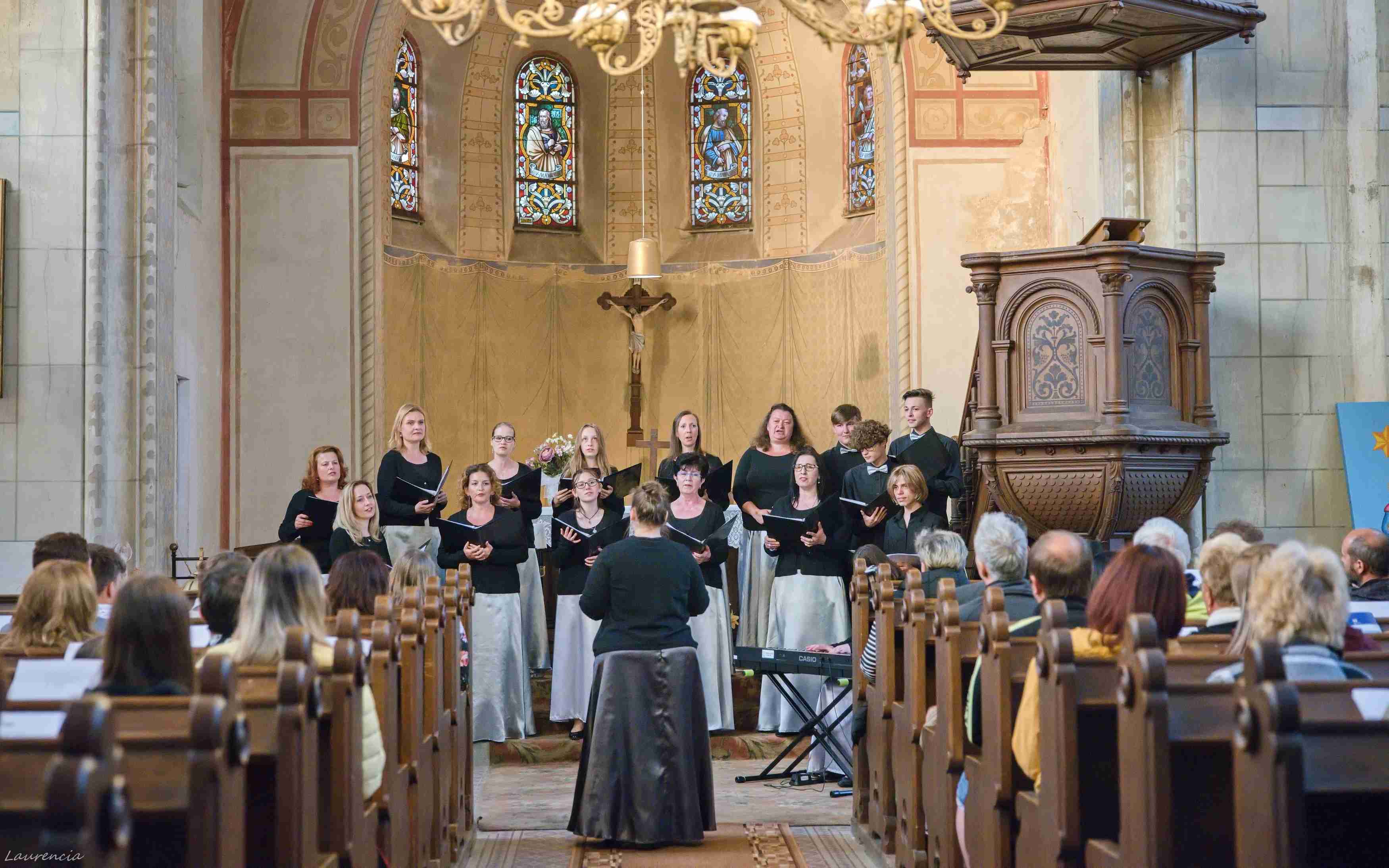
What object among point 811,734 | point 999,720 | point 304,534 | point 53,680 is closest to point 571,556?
point 304,534

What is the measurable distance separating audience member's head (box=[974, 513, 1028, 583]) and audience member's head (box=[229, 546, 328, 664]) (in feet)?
6.82

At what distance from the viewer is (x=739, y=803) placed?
Answer: 6848 mm

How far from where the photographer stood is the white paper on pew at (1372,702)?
2793mm

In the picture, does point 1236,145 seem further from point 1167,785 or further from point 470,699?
point 1167,785

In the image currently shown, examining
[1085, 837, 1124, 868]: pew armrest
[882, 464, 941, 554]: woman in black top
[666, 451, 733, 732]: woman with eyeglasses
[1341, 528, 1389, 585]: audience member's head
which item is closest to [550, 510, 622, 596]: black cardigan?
[666, 451, 733, 732]: woman with eyeglasses

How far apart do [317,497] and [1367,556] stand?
15.5 feet

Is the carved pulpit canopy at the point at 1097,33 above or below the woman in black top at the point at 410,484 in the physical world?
above

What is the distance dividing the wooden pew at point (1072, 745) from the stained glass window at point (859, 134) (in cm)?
943

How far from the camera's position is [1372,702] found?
9.20 feet

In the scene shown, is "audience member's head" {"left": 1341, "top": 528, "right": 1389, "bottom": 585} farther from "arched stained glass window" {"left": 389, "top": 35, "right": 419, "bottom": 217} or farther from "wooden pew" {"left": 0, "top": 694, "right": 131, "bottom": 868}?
"arched stained glass window" {"left": 389, "top": 35, "right": 419, "bottom": 217}

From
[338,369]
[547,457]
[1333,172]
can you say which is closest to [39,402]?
[547,457]

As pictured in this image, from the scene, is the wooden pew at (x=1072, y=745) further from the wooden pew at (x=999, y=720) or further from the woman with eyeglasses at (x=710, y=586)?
the woman with eyeglasses at (x=710, y=586)

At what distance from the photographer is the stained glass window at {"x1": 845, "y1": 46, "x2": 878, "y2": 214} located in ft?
41.5

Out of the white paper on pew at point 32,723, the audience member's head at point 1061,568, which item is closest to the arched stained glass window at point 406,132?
the audience member's head at point 1061,568
